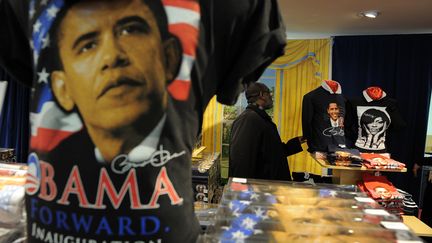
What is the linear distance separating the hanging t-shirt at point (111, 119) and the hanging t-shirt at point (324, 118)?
9.15 feet

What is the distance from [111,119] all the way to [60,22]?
0.57ft

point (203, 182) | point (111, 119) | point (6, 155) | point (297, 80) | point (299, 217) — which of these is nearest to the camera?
point (111, 119)

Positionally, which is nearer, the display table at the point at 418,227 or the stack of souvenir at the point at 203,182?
the stack of souvenir at the point at 203,182

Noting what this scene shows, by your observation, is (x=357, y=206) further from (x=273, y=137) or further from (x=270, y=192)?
(x=273, y=137)

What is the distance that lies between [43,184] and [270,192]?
2.03 ft

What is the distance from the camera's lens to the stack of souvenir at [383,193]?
279 cm

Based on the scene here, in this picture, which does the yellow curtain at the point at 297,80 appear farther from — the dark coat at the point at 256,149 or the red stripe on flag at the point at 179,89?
the red stripe on flag at the point at 179,89

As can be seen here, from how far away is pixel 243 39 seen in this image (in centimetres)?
72

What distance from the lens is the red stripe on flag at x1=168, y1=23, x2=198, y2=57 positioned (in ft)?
2.03

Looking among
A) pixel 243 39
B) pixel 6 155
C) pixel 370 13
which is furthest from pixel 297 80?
pixel 243 39

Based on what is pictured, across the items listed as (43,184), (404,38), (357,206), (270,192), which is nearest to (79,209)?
(43,184)

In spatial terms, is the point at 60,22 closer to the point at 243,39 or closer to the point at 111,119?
the point at 111,119

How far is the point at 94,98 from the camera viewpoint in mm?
606

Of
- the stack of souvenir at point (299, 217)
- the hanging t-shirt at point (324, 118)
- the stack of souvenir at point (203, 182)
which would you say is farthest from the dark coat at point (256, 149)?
the stack of souvenir at point (299, 217)
